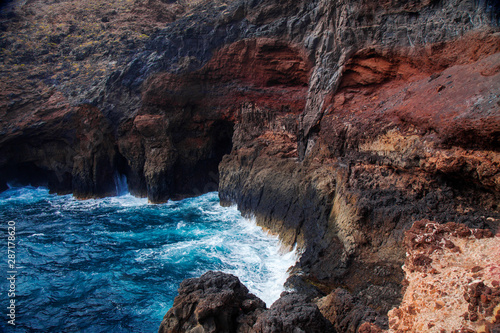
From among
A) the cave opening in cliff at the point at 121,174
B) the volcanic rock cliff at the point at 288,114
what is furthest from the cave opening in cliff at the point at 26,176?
the cave opening in cliff at the point at 121,174

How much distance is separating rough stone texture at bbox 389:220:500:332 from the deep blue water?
13.5ft

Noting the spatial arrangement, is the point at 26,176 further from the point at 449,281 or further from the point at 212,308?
the point at 449,281

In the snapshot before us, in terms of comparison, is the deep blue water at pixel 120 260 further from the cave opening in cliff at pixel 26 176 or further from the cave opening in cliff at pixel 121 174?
the cave opening in cliff at pixel 26 176

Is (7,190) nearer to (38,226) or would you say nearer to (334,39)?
(38,226)

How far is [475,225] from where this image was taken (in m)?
6.20

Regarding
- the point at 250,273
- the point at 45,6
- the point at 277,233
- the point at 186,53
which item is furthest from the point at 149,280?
the point at 45,6

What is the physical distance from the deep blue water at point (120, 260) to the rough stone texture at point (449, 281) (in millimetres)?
4129

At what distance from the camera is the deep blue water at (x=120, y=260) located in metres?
8.21

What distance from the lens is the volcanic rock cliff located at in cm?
726

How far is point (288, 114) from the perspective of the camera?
53.4 feet

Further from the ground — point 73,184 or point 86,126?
point 86,126

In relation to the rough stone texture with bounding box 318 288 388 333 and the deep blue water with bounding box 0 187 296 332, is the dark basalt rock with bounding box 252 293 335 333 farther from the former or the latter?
the deep blue water with bounding box 0 187 296 332

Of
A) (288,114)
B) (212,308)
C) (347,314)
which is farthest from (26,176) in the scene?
(347,314)

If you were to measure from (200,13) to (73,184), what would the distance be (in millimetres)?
14446
